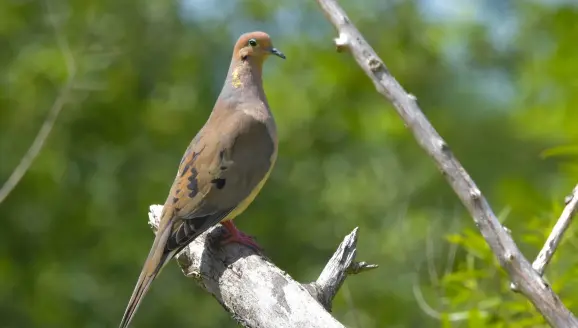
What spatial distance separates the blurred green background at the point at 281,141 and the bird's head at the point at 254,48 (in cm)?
246

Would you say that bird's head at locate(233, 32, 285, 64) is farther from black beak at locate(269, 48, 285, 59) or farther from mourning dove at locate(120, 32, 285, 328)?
mourning dove at locate(120, 32, 285, 328)

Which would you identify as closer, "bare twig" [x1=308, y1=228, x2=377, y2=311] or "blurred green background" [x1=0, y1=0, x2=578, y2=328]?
"bare twig" [x1=308, y1=228, x2=377, y2=311]

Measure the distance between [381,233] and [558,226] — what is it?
5.68m

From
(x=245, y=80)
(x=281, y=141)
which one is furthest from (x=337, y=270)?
(x=281, y=141)

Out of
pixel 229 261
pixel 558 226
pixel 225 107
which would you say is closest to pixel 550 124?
pixel 225 107

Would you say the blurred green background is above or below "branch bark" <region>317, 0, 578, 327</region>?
below

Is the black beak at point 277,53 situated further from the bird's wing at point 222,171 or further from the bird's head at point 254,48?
the bird's wing at point 222,171

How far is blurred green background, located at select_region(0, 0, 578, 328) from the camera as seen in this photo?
7.68 metres

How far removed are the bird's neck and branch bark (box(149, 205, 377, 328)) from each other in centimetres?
75

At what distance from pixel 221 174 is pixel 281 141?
4.80 metres

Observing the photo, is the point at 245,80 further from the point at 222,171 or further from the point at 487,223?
the point at 487,223

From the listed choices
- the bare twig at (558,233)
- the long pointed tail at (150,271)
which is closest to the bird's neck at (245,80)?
the long pointed tail at (150,271)

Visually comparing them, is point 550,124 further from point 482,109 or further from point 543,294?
point 543,294

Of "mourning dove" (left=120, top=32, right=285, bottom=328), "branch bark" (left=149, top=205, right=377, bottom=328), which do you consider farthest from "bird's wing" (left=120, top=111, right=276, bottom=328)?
"branch bark" (left=149, top=205, right=377, bottom=328)
